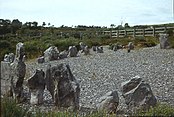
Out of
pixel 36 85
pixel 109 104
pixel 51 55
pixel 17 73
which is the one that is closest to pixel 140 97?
pixel 109 104

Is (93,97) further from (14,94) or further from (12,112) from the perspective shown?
(12,112)

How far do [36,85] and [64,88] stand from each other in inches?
40.6

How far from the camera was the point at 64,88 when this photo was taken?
8.67 m

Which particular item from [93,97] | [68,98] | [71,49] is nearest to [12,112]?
[68,98]

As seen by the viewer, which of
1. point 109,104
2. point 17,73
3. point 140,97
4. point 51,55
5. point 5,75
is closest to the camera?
point 109,104

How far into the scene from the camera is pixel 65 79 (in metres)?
8.73

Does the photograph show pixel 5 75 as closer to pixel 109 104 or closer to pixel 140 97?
pixel 109 104

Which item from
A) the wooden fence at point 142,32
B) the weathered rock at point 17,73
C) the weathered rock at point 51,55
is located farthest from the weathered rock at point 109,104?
the wooden fence at point 142,32

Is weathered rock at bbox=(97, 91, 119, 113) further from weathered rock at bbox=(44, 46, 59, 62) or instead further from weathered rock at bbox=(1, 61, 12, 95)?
weathered rock at bbox=(44, 46, 59, 62)

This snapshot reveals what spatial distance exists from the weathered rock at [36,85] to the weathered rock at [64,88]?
0.43 m

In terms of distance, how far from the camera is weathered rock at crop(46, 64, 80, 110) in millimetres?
8531

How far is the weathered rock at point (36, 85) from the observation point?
9207 mm

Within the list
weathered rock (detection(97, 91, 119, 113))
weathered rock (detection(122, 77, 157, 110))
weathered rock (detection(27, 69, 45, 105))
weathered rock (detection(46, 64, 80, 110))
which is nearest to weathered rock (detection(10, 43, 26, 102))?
weathered rock (detection(27, 69, 45, 105))

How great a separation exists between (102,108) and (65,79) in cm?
134
